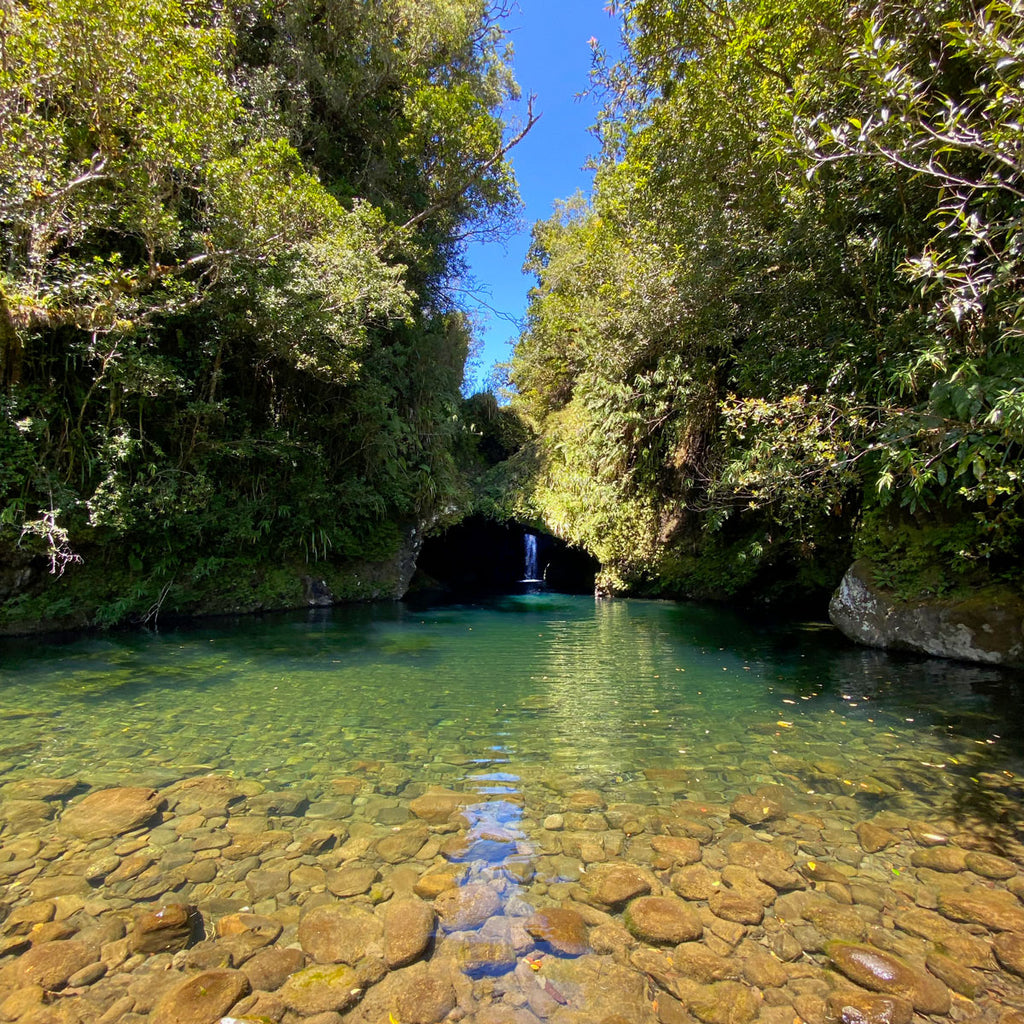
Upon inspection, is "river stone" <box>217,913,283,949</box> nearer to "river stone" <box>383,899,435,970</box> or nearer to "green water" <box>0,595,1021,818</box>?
"river stone" <box>383,899,435,970</box>

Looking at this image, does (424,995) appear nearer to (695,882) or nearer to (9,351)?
(695,882)

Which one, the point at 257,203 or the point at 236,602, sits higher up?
the point at 257,203

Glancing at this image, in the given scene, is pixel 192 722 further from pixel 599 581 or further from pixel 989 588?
pixel 599 581

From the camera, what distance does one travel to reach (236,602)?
1176cm

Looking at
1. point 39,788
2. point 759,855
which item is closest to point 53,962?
point 39,788

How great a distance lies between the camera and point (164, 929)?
2500 mm

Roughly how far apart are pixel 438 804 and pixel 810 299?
885 cm

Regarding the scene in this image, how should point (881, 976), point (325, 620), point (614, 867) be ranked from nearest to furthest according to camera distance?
point (881, 976) < point (614, 867) < point (325, 620)

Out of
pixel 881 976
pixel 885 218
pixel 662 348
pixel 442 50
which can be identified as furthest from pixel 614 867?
pixel 442 50

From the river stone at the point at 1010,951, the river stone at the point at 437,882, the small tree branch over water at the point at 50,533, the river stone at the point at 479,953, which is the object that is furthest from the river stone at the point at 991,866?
the small tree branch over water at the point at 50,533

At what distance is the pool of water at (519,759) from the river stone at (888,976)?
13 centimetres

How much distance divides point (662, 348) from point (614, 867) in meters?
12.7

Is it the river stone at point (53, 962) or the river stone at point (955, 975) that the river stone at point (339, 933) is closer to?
the river stone at point (53, 962)

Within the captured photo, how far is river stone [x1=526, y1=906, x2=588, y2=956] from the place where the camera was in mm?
2463
